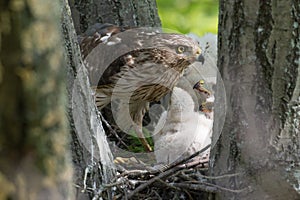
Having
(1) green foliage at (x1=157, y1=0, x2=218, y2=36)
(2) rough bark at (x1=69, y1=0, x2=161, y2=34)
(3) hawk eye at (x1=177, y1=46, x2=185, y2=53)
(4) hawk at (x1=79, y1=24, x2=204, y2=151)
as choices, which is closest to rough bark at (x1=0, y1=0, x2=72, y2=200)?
(4) hawk at (x1=79, y1=24, x2=204, y2=151)

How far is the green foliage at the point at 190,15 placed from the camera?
5.10 m

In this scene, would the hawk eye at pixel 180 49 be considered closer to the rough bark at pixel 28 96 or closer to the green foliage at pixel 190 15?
the green foliage at pixel 190 15

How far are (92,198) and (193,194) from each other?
1.42 ft

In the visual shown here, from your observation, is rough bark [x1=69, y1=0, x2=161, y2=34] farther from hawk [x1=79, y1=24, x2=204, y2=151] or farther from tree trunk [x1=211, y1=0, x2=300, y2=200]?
tree trunk [x1=211, y1=0, x2=300, y2=200]

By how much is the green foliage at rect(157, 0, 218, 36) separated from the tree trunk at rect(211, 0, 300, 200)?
2923 millimetres

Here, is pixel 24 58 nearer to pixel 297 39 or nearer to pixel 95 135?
pixel 297 39

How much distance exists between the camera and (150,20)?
3871 mm

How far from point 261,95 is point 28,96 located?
1.26 metres

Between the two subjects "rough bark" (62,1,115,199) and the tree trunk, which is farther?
"rough bark" (62,1,115,199)

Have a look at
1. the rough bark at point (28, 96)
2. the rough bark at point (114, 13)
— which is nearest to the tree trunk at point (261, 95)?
the rough bark at point (28, 96)

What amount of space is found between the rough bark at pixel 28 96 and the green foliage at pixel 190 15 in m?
4.11

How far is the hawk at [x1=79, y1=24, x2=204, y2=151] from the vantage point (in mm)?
3721

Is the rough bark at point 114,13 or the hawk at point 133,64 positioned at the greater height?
the rough bark at point 114,13

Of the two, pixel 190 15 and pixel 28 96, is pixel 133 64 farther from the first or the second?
pixel 28 96
